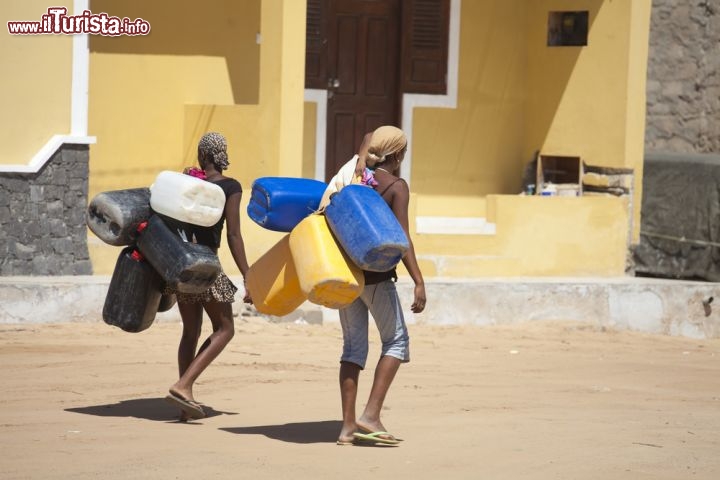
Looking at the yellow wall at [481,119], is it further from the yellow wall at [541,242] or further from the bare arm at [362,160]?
the bare arm at [362,160]

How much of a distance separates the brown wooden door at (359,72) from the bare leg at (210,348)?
266 inches

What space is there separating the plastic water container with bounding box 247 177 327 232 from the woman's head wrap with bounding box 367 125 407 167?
373 millimetres

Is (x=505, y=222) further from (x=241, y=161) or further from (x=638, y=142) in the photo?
(x=241, y=161)

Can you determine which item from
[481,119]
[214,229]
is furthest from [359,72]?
[214,229]

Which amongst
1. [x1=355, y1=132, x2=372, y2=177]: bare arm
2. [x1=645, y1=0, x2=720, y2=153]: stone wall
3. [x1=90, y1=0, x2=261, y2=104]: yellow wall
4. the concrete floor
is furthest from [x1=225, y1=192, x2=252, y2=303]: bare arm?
[x1=645, y1=0, x2=720, y2=153]: stone wall

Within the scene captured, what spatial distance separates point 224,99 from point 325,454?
7.55 meters

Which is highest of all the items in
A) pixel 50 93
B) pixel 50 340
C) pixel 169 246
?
pixel 50 93

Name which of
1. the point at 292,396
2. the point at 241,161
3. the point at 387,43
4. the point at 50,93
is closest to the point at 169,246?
the point at 292,396

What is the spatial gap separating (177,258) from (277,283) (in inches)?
22.7

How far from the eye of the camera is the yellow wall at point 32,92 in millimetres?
11609

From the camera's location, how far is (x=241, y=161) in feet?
42.4

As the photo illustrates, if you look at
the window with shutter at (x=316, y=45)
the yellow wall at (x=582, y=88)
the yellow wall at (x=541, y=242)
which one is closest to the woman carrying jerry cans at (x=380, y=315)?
the yellow wall at (x=541, y=242)

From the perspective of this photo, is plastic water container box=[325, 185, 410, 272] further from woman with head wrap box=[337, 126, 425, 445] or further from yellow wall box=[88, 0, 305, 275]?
yellow wall box=[88, 0, 305, 275]

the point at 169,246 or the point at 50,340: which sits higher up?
the point at 169,246
